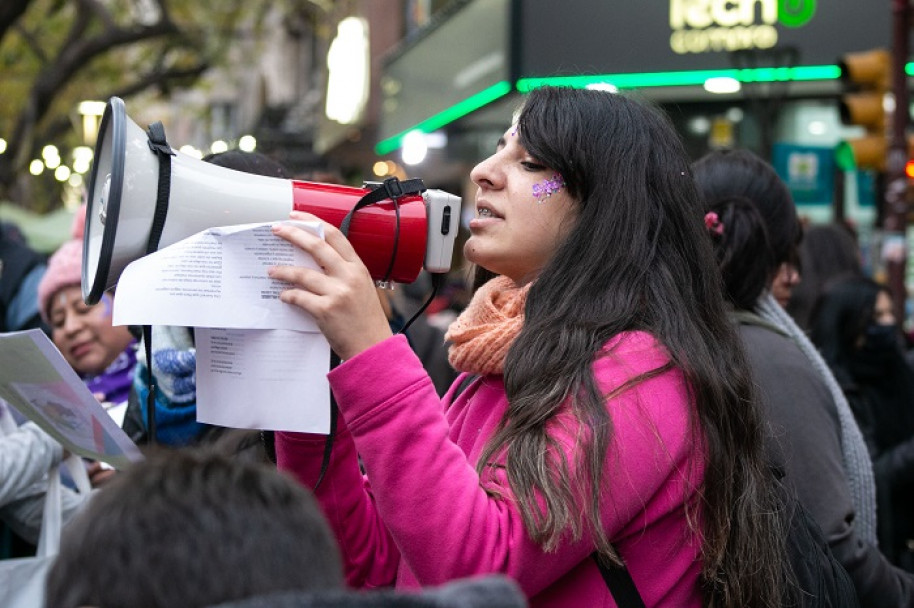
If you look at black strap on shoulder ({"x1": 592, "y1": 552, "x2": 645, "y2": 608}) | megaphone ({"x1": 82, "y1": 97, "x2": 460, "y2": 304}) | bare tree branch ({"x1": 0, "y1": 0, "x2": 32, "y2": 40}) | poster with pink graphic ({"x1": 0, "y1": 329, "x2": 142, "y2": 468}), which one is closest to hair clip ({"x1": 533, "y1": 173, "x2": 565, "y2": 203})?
megaphone ({"x1": 82, "y1": 97, "x2": 460, "y2": 304})

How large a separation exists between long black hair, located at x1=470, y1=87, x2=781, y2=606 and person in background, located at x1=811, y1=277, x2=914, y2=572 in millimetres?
2796

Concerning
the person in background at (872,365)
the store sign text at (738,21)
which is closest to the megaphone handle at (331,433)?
the person in background at (872,365)

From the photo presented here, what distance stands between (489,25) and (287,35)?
20216mm

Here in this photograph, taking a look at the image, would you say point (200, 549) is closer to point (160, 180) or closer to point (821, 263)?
point (160, 180)

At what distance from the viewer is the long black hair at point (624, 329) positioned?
1912 millimetres

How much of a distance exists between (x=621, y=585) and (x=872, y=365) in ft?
10.8

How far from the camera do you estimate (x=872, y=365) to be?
16.2 feet

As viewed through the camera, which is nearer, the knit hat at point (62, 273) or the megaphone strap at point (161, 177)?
the megaphone strap at point (161, 177)

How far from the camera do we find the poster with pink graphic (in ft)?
7.98

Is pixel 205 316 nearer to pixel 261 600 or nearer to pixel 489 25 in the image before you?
pixel 261 600

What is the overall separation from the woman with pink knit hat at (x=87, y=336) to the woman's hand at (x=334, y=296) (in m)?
2.09

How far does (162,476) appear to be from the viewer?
4.27 feet

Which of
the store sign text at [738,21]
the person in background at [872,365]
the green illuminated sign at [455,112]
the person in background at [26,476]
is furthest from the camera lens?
the green illuminated sign at [455,112]

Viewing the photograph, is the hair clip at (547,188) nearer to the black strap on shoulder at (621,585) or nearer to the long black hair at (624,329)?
the long black hair at (624,329)
